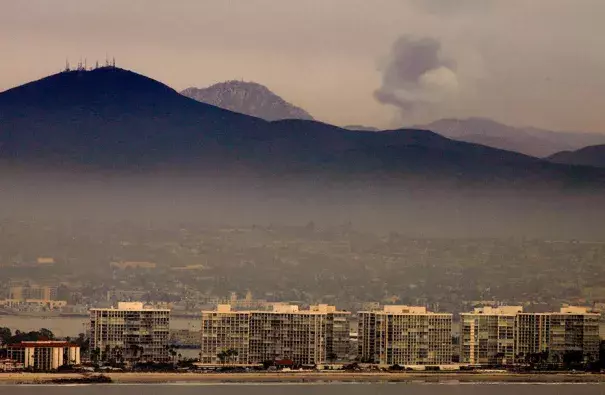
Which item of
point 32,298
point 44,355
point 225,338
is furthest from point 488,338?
point 32,298

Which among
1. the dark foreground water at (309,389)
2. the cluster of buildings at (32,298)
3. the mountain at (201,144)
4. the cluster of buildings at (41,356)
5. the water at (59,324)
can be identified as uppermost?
the mountain at (201,144)

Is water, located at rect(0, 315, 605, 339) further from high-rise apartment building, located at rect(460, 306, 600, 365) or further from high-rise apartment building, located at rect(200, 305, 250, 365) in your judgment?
high-rise apartment building, located at rect(200, 305, 250, 365)

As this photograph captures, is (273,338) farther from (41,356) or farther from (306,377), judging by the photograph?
(41,356)

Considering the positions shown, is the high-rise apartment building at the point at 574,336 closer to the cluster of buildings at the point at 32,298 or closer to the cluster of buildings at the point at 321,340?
the cluster of buildings at the point at 321,340

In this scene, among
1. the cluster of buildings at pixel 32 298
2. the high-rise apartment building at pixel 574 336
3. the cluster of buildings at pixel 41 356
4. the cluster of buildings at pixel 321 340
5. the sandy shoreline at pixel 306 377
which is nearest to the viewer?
the sandy shoreline at pixel 306 377

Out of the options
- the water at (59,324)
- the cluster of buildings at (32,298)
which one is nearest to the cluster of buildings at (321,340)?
the water at (59,324)

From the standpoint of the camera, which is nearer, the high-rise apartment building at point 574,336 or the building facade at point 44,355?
the building facade at point 44,355
